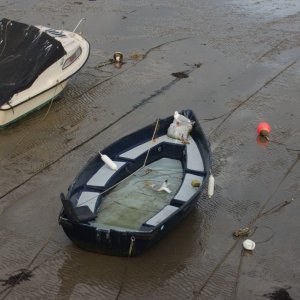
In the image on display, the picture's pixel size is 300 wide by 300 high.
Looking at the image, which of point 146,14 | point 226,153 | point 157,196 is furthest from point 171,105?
point 146,14

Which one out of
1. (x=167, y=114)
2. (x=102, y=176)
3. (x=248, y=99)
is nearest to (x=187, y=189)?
(x=102, y=176)

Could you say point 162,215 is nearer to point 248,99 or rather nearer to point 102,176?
point 102,176

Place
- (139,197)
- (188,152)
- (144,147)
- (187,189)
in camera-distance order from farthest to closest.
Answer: (144,147)
(188,152)
(139,197)
(187,189)

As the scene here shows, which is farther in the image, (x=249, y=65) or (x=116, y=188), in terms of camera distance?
(x=249, y=65)

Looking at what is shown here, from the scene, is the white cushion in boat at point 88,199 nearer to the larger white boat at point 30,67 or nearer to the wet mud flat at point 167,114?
the wet mud flat at point 167,114

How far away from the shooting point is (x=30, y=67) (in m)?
12.4

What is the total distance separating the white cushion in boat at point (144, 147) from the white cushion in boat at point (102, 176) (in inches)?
16.1

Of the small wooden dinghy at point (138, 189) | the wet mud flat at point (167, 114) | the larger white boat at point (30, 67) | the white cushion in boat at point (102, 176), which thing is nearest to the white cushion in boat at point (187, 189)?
the small wooden dinghy at point (138, 189)

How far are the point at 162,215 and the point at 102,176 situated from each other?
4.95 ft

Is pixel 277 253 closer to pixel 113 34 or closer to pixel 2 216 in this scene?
pixel 2 216

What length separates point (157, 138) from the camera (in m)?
10.7

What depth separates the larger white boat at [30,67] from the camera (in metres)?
12.0

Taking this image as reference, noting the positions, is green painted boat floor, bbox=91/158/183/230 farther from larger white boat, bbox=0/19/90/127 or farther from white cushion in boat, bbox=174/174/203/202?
larger white boat, bbox=0/19/90/127

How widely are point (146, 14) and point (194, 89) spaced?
21.9ft
